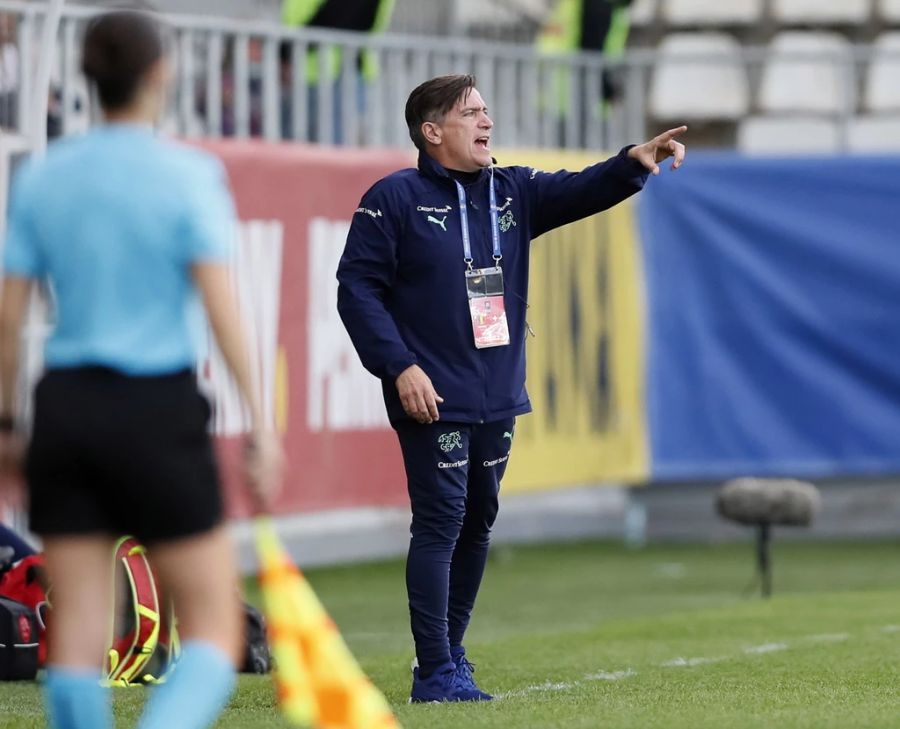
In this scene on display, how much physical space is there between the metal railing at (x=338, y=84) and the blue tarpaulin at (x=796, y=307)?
0.74 m

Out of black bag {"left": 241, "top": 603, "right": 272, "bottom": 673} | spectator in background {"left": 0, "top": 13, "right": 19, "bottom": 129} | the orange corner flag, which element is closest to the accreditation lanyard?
black bag {"left": 241, "top": 603, "right": 272, "bottom": 673}

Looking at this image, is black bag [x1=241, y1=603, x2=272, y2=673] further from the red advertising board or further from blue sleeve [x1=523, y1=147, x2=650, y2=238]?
the red advertising board

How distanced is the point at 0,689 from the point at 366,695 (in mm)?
3158

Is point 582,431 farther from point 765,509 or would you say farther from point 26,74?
point 26,74

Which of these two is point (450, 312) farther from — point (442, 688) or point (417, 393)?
point (442, 688)

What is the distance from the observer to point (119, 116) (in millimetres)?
4016

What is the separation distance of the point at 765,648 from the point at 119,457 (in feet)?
14.4

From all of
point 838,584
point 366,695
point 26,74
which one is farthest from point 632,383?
point 366,695

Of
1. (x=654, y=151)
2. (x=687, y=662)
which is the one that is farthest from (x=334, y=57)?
(x=654, y=151)

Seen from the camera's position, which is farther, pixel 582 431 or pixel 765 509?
pixel 582 431

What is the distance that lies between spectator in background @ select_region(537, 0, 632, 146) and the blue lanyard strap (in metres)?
8.15

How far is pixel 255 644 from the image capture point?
727 centimetres

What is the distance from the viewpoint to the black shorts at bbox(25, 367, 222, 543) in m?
3.90

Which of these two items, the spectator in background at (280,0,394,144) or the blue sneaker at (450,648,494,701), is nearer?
the blue sneaker at (450,648,494,701)
